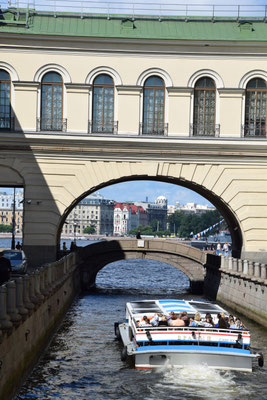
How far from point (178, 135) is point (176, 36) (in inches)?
223

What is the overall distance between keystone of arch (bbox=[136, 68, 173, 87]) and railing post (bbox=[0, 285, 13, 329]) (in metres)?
25.9

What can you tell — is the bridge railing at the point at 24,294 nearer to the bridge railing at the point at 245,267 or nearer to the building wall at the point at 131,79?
the bridge railing at the point at 245,267

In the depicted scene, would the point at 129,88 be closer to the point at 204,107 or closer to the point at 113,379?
the point at 204,107

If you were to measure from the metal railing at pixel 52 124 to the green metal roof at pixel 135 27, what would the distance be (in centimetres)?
484

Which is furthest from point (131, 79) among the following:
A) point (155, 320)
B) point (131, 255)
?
point (155, 320)

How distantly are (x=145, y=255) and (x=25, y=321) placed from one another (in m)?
36.2

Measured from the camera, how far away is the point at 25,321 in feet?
76.2

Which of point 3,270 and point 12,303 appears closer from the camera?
point 12,303

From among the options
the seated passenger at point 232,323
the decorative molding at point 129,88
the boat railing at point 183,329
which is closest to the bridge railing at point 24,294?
the boat railing at point 183,329

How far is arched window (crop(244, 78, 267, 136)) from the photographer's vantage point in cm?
4475

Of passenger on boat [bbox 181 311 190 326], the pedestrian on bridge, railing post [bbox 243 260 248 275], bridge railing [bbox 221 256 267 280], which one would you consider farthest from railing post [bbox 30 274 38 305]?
railing post [bbox 243 260 248 275]

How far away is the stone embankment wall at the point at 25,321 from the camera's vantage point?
64.6 feet

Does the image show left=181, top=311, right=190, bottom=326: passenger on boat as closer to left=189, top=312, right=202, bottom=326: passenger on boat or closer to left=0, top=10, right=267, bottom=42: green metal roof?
left=189, top=312, right=202, bottom=326: passenger on boat

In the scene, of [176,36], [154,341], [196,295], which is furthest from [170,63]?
[154,341]
